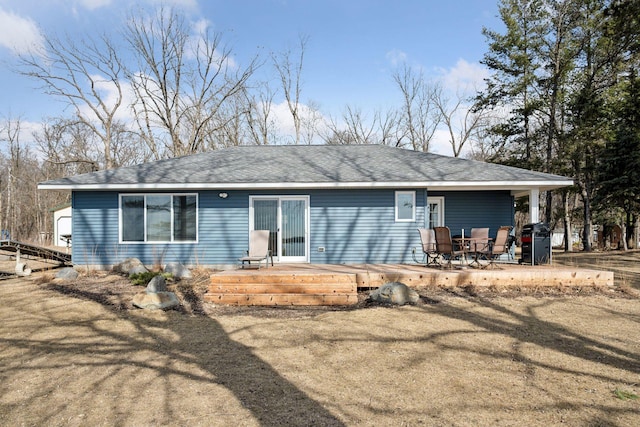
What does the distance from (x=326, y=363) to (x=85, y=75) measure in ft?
81.1

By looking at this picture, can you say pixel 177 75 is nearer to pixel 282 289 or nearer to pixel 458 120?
pixel 458 120

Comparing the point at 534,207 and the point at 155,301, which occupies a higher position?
the point at 534,207

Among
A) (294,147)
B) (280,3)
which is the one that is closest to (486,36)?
(280,3)

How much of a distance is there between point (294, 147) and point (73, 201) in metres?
7.10

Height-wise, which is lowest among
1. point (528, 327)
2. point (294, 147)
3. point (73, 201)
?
point (528, 327)

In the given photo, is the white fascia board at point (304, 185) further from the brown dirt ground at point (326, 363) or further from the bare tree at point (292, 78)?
the bare tree at point (292, 78)

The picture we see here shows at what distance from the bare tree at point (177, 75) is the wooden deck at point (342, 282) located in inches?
735

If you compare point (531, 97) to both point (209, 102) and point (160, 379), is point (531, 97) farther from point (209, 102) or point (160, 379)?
point (160, 379)

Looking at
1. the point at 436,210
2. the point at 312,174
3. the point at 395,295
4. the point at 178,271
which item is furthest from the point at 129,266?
the point at 436,210

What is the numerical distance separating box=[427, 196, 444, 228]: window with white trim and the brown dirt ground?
17.0ft

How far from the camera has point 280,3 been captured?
1706 cm

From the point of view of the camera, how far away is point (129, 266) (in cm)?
1032

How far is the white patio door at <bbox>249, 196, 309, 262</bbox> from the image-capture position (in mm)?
10984

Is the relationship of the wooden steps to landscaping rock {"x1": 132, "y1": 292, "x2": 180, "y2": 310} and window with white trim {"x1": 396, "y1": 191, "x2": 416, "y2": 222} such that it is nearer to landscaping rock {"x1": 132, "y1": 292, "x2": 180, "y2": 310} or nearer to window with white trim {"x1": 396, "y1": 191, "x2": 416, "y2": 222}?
landscaping rock {"x1": 132, "y1": 292, "x2": 180, "y2": 310}
